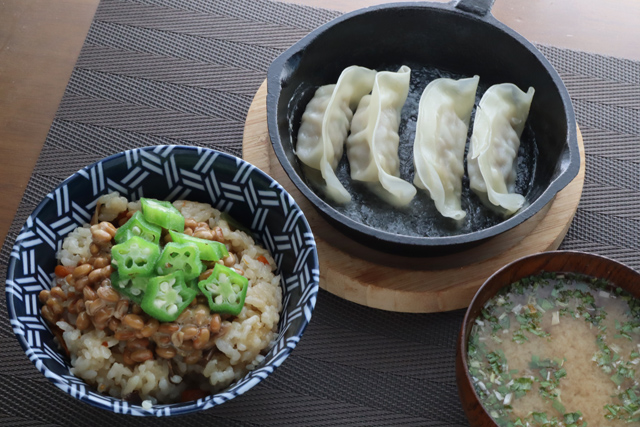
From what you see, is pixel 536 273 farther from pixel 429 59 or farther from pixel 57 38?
pixel 57 38

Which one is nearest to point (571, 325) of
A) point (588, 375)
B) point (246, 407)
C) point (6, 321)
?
point (588, 375)

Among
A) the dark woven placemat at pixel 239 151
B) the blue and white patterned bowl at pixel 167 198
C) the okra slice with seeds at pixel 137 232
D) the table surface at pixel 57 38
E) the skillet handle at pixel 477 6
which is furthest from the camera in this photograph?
the table surface at pixel 57 38

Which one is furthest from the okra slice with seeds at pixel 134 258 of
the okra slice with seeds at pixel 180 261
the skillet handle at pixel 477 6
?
the skillet handle at pixel 477 6

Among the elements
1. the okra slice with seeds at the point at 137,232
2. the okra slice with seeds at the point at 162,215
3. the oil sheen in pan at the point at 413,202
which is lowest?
the oil sheen in pan at the point at 413,202

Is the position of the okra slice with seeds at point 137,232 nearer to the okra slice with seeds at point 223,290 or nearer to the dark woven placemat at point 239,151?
the okra slice with seeds at point 223,290

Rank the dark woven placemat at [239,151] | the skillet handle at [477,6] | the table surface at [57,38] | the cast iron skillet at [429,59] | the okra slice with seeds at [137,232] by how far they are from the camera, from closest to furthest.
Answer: the okra slice with seeds at [137,232], the dark woven placemat at [239,151], the cast iron skillet at [429,59], the skillet handle at [477,6], the table surface at [57,38]

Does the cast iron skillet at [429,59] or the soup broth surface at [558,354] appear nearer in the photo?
the soup broth surface at [558,354]

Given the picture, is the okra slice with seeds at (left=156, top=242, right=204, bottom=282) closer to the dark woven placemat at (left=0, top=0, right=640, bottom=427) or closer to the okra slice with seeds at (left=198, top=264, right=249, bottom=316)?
the okra slice with seeds at (left=198, top=264, right=249, bottom=316)

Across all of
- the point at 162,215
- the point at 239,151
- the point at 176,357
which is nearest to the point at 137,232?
the point at 162,215
